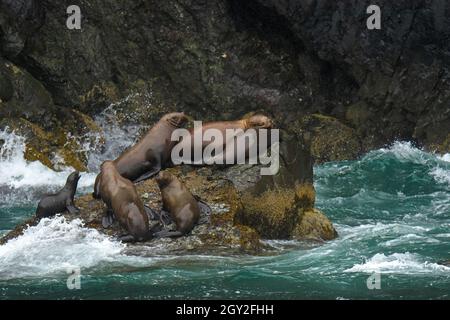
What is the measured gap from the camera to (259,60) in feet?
63.9

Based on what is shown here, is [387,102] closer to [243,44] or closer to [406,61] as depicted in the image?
[406,61]

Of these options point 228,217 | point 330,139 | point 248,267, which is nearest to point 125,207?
point 228,217

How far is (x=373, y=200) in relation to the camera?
14805 mm

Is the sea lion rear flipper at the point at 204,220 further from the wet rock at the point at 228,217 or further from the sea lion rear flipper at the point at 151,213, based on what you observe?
the sea lion rear flipper at the point at 151,213

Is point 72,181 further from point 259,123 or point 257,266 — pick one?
point 257,266

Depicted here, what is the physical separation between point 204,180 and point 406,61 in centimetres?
934

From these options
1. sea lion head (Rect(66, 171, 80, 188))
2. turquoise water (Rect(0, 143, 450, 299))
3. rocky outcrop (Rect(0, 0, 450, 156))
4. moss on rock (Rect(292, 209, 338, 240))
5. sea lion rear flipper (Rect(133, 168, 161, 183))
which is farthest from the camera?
rocky outcrop (Rect(0, 0, 450, 156))

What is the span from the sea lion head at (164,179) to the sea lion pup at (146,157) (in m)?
0.62

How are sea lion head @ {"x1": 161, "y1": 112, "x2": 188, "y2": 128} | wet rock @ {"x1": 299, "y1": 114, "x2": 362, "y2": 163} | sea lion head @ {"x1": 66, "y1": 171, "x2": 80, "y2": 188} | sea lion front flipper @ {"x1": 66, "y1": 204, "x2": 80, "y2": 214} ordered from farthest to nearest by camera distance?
wet rock @ {"x1": 299, "y1": 114, "x2": 362, "y2": 163}, sea lion head @ {"x1": 161, "y1": 112, "x2": 188, "y2": 128}, sea lion head @ {"x1": 66, "y1": 171, "x2": 80, "y2": 188}, sea lion front flipper @ {"x1": 66, "y1": 204, "x2": 80, "y2": 214}

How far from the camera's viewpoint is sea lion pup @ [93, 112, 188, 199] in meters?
10.9

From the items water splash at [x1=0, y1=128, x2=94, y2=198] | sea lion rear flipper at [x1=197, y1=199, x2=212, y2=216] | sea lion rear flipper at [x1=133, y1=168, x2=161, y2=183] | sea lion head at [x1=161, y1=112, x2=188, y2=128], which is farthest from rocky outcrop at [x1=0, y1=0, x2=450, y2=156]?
sea lion rear flipper at [x1=197, y1=199, x2=212, y2=216]

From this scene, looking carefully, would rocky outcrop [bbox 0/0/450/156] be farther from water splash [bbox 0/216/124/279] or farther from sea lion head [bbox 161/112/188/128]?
water splash [bbox 0/216/124/279]

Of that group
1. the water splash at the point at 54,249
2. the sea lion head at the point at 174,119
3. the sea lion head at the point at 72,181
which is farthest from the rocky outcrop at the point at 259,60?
the water splash at the point at 54,249

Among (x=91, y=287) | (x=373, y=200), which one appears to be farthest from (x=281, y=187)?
(x=373, y=200)
